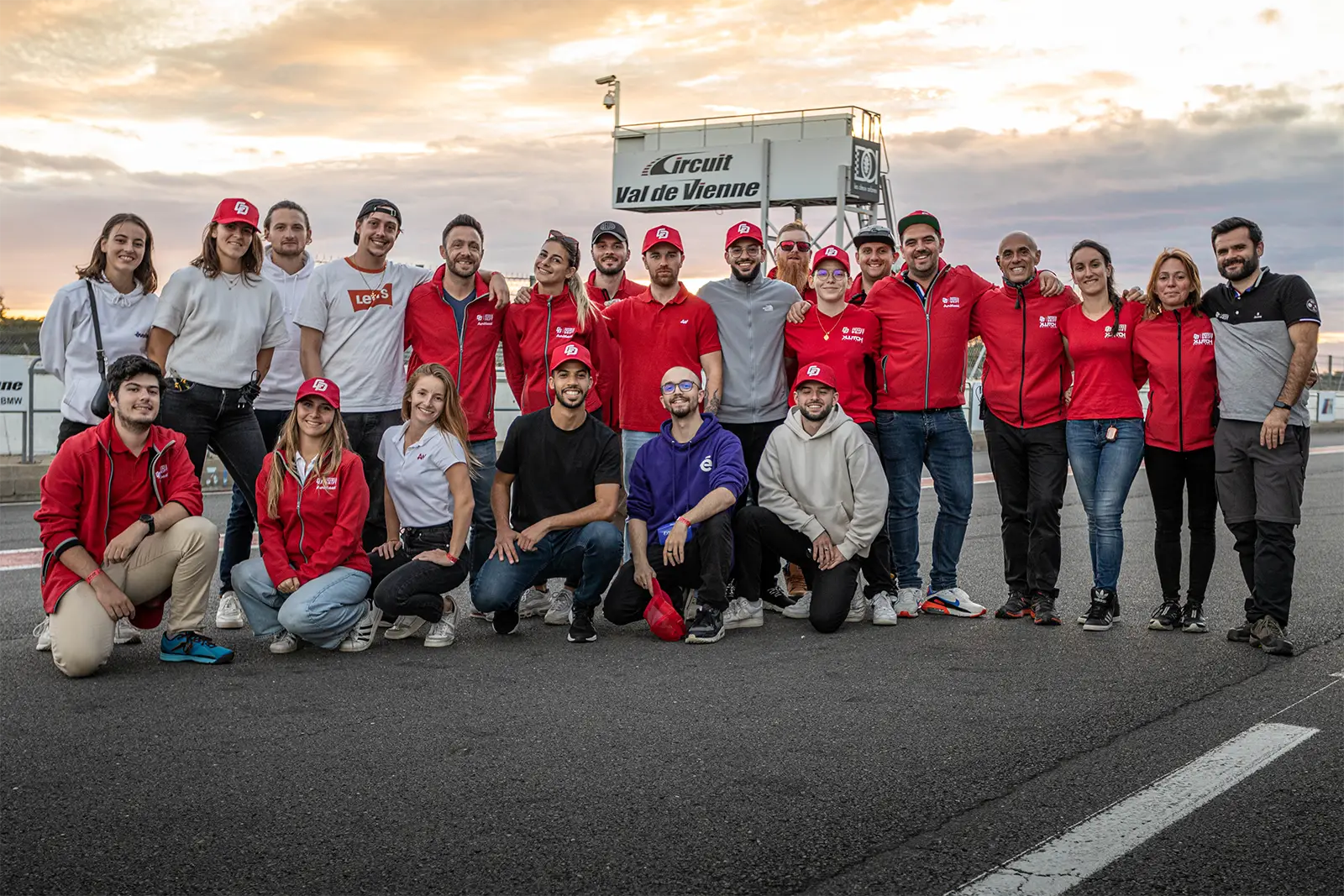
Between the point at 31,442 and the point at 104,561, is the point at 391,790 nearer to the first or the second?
the point at 104,561

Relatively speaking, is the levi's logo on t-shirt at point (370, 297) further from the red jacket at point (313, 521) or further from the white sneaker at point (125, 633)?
the white sneaker at point (125, 633)

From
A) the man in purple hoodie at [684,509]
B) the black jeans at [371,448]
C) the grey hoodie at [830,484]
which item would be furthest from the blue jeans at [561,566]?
the grey hoodie at [830,484]

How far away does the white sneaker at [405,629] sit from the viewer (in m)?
6.46

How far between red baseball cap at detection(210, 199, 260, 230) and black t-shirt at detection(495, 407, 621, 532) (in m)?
1.72

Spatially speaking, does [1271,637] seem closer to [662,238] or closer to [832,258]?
[832,258]

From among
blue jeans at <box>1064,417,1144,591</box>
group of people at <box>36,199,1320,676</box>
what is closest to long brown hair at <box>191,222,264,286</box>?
group of people at <box>36,199,1320,676</box>

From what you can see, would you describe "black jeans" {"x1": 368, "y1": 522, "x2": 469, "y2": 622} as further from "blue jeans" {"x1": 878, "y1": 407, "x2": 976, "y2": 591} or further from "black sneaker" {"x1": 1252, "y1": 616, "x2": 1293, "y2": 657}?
"black sneaker" {"x1": 1252, "y1": 616, "x2": 1293, "y2": 657}

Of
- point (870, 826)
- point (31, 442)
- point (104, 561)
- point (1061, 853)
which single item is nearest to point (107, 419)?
point (104, 561)

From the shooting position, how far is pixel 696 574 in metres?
6.69

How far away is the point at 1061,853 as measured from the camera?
3.48 m

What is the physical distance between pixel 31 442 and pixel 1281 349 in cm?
1467

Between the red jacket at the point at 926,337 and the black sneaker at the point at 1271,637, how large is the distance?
6.36ft

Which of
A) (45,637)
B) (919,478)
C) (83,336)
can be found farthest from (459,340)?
(919,478)

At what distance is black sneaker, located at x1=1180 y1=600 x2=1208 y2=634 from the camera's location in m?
6.64
